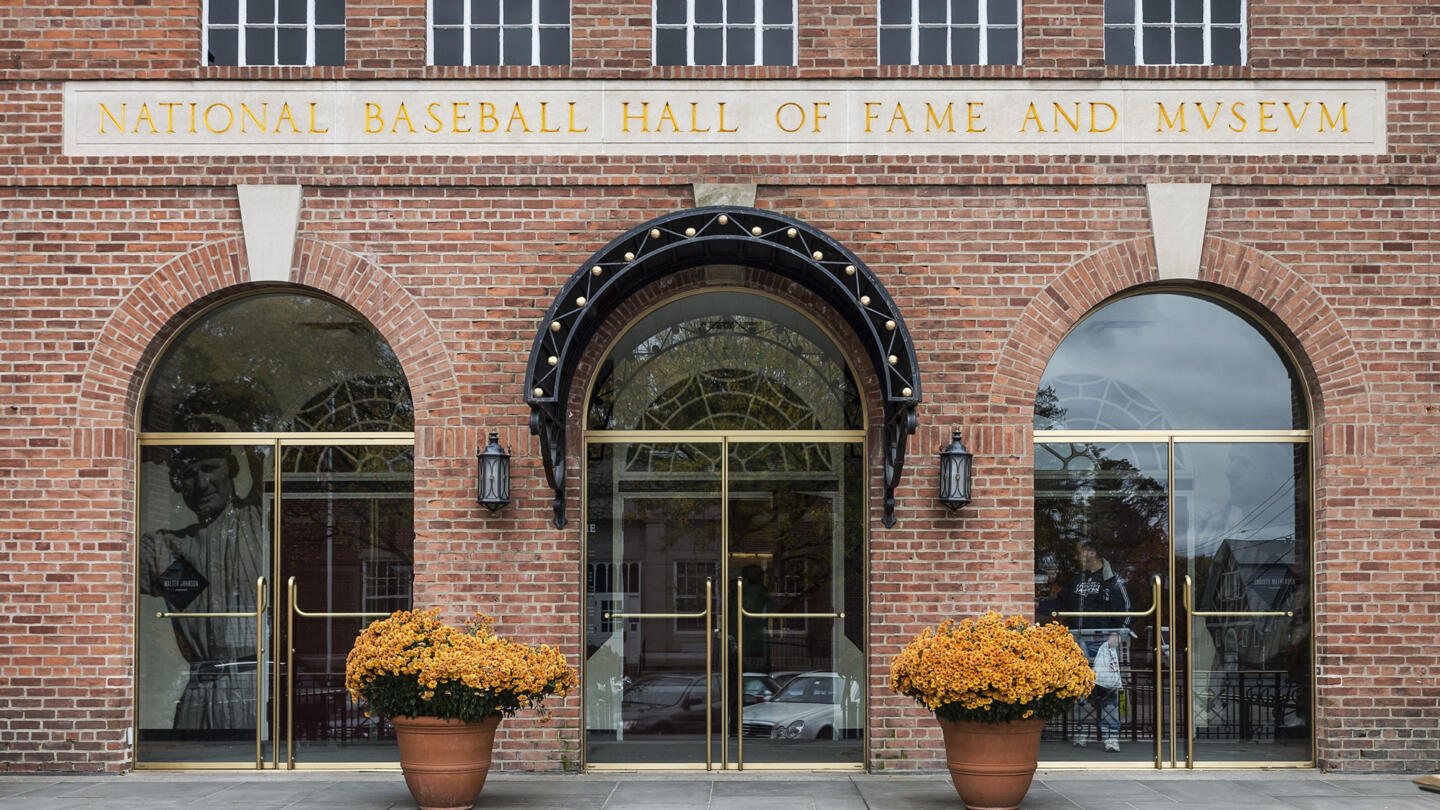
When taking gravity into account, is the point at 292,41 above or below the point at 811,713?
above

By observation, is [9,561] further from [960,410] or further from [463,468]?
[960,410]

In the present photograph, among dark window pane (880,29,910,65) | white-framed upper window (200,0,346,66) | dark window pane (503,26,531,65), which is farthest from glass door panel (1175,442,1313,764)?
white-framed upper window (200,0,346,66)

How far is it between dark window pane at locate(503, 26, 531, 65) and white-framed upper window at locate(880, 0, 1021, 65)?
9.15 ft

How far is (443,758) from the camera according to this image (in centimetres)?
896

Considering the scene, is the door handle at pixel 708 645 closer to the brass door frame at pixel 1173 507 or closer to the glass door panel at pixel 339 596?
the glass door panel at pixel 339 596

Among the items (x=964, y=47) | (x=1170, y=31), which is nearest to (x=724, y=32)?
(x=964, y=47)

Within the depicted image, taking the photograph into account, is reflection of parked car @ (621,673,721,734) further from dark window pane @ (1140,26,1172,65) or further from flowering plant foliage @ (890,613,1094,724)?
dark window pane @ (1140,26,1172,65)

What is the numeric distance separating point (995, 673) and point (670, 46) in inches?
215

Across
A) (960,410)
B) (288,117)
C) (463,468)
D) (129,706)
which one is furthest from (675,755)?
(288,117)

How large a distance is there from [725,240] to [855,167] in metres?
1.42

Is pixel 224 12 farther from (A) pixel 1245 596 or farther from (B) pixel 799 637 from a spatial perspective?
(A) pixel 1245 596

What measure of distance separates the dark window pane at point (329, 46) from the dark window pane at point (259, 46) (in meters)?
0.36

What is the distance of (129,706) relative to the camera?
417 inches

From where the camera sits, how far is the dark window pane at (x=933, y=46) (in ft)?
35.6
